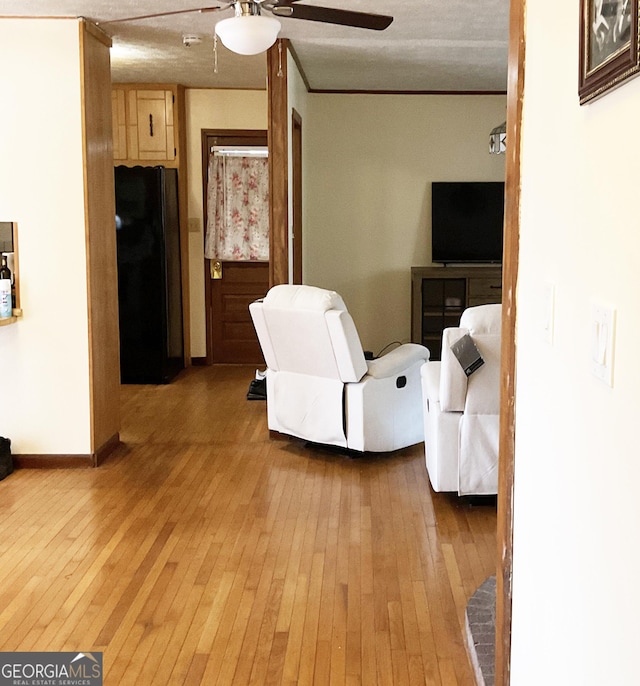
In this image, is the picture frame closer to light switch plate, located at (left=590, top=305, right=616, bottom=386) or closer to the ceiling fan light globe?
light switch plate, located at (left=590, top=305, right=616, bottom=386)

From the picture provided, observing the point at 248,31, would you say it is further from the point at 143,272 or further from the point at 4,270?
the point at 143,272

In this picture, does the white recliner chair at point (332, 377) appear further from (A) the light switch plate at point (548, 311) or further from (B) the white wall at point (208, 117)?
(B) the white wall at point (208, 117)

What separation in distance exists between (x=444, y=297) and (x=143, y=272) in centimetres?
269

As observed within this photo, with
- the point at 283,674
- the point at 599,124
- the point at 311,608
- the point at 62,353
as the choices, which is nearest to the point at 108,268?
the point at 62,353

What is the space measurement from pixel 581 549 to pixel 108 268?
4048mm

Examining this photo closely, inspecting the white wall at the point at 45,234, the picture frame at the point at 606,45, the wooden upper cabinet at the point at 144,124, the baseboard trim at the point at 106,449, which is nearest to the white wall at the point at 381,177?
the wooden upper cabinet at the point at 144,124

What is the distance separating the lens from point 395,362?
4723mm

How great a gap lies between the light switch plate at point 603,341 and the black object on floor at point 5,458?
388 cm

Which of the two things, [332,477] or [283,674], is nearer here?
[283,674]

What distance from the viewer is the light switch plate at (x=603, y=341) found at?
4.16ft

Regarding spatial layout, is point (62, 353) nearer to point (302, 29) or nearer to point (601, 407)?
point (302, 29)

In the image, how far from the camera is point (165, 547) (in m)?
3.47

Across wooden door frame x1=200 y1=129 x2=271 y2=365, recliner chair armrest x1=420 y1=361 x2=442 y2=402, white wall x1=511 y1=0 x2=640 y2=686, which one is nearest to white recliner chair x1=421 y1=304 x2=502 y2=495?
recliner chair armrest x1=420 y1=361 x2=442 y2=402
